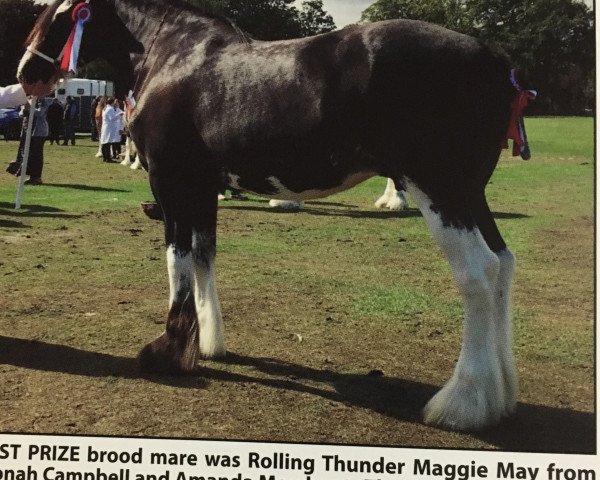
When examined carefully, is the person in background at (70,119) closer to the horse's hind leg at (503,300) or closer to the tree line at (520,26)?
the tree line at (520,26)

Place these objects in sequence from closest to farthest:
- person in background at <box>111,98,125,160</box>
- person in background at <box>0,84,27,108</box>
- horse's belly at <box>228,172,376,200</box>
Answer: horse's belly at <box>228,172,376,200</box>
person in background at <box>0,84,27,108</box>
person in background at <box>111,98,125,160</box>

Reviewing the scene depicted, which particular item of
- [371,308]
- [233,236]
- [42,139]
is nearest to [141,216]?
[233,236]

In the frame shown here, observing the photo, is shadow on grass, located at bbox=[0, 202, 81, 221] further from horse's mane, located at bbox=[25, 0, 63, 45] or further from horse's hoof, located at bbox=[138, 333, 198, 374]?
horse's hoof, located at bbox=[138, 333, 198, 374]

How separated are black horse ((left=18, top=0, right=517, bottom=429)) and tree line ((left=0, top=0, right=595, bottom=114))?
2.21 feet

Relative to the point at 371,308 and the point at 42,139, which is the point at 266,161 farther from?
the point at 42,139

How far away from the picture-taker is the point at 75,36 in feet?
15.5

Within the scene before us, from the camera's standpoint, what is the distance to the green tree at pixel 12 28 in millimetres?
5859

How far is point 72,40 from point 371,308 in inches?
119

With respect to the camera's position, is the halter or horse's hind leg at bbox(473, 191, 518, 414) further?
the halter

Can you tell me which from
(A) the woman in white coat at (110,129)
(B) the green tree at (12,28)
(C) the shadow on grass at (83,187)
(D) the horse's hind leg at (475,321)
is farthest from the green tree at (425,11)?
(A) the woman in white coat at (110,129)

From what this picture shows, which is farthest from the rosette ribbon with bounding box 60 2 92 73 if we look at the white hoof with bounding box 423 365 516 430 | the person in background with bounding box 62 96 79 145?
the person in background with bounding box 62 96 79 145

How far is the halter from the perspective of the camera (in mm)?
4730

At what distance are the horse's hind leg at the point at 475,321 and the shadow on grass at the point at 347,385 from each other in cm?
14

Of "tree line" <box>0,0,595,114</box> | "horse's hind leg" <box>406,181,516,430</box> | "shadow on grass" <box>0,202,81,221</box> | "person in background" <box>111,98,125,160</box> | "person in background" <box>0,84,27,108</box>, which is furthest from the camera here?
"person in background" <box>111,98,125,160</box>
